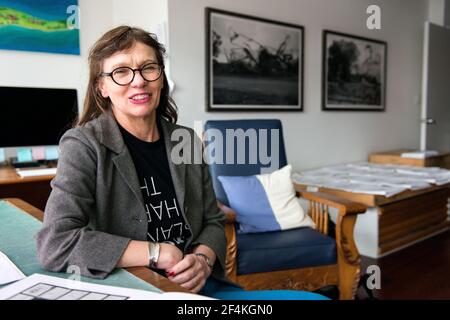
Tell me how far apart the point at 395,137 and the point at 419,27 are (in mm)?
1312

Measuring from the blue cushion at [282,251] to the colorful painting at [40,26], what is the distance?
1.80 m

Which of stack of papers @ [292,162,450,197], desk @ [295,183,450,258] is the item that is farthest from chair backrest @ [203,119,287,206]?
stack of papers @ [292,162,450,197]

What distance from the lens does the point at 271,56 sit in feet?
10.2

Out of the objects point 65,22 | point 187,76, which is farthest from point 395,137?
point 65,22

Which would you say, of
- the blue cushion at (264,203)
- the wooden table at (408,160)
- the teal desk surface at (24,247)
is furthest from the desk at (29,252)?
the wooden table at (408,160)

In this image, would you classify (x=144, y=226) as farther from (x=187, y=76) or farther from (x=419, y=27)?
(x=419, y=27)

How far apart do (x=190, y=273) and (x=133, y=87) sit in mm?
484

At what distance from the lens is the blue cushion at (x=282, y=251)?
6.04 ft

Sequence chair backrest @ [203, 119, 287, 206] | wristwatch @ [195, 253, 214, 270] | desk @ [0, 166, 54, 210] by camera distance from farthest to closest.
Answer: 1. chair backrest @ [203, 119, 287, 206]
2. desk @ [0, 166, 54, 210]
3. wristwatch @ [195, 253, 214, 270]

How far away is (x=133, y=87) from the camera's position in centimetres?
102

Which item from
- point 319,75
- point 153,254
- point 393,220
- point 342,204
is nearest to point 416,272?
point 393,220

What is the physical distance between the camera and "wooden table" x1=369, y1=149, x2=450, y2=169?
3.86m

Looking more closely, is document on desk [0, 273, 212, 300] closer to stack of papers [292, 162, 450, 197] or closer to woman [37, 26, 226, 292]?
woman [37, 26, 226, 292]

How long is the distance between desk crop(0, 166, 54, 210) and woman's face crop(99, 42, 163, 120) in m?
1.31
